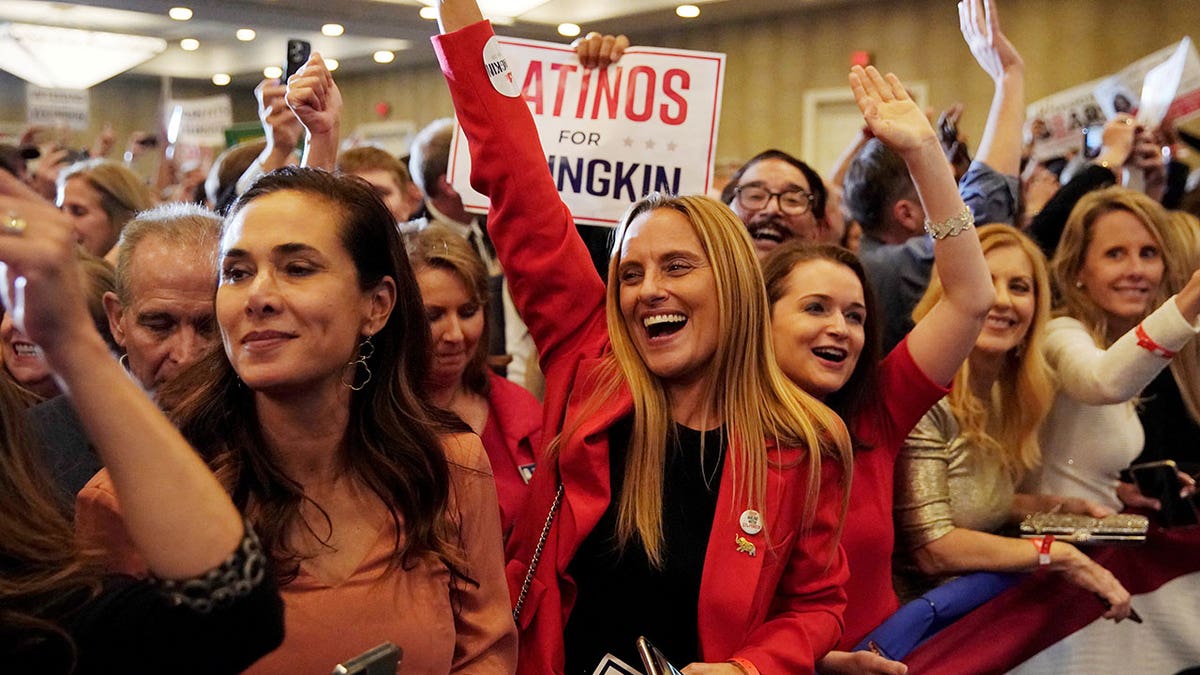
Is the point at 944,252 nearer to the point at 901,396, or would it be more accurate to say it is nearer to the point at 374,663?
the point at 901,396

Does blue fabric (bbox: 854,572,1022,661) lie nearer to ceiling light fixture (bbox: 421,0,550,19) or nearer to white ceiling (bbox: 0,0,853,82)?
ceiling light fixture (bbox: 421,0,550,19)

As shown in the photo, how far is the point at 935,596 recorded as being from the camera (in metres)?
2.57

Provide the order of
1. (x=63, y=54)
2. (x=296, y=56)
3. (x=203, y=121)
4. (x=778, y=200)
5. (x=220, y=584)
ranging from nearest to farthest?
1. (x=220, y=584)
2. (x=296, y=56)
3. (x=778, y=200)
4. (x=203, y=121)
5. (x=63, y=54)

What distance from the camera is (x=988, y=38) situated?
11.6 feet

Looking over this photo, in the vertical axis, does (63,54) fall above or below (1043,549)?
above

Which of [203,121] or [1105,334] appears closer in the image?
[1105,334]

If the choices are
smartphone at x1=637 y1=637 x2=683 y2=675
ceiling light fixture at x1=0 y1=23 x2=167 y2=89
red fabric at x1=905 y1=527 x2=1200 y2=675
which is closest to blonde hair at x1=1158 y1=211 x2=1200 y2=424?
red fabric at x1=905 y1=527 x2=1200 y2=675

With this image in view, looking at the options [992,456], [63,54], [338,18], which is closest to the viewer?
[992,456]

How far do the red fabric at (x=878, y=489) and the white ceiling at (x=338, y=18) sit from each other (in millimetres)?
8317

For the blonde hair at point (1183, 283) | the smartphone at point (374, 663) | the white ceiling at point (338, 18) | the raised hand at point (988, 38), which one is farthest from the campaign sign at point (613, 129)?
the white ceiling at point (338, 18)

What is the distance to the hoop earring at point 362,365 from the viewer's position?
1.92 m

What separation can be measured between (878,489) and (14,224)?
180 centimetres

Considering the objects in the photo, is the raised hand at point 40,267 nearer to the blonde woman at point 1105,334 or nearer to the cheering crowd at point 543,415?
the cheering crowd at point 543,415

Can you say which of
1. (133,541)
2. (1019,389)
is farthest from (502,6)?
(133,541)
